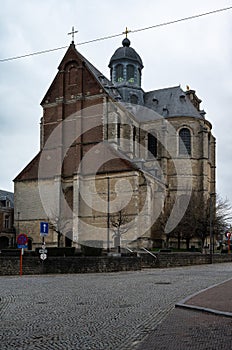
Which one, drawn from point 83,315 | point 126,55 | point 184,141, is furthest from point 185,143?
point 83,315

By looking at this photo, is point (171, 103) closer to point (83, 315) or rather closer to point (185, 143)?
point (185, 143)

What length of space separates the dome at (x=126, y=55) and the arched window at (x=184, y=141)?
14.4 meters

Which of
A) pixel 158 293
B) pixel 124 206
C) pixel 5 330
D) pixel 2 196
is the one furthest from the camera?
pixel 2 196

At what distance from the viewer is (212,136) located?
72.7 meters

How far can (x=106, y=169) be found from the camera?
5491 cm

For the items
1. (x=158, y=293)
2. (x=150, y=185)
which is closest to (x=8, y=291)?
(x=158, y=293)

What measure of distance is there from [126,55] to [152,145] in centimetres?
1566

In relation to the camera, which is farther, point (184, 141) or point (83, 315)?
point (184, 141)

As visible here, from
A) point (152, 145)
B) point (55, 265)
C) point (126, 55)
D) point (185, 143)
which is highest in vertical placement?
point (126, 55)

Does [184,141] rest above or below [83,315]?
above

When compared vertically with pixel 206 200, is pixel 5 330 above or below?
below

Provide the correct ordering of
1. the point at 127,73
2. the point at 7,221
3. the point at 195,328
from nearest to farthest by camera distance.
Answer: the point at 195,328, the point at 7,221, the point at 127,73

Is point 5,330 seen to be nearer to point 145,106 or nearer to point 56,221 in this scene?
point 56,221

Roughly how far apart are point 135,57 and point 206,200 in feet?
84.7
